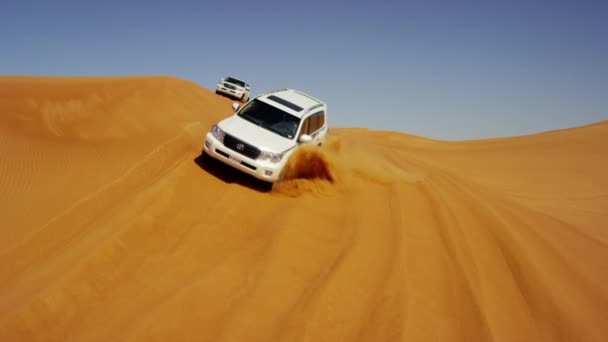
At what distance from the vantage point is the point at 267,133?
9.85 meters

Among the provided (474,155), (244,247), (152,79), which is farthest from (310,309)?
(474,155)

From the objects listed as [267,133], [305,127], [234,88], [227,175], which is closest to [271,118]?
[267,133]

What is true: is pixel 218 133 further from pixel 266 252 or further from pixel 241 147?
pixel 266 252

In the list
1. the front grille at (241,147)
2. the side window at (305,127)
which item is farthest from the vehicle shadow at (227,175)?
the side window at (305,127)

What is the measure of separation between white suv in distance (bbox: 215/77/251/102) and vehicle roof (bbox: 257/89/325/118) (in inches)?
829

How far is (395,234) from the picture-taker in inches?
299

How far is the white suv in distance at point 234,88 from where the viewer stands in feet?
107

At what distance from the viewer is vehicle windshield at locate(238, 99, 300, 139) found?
10.1 meters

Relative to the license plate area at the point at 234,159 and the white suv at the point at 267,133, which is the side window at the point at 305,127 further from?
the license plate area at the point at 234,159

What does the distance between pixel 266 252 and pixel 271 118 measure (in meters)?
4.62

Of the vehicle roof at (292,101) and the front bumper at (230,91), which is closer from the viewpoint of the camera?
the vehicle roof at (292,101)

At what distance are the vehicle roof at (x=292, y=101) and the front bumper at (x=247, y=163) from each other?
5.67 feet

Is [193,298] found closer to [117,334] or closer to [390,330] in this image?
[117,334]

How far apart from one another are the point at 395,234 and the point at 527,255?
7.38ft
